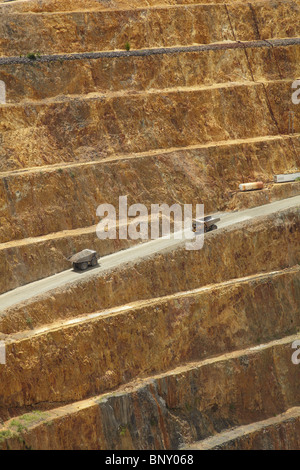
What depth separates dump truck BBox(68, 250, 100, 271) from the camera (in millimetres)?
63906

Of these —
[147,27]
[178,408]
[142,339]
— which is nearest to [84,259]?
[142,339]

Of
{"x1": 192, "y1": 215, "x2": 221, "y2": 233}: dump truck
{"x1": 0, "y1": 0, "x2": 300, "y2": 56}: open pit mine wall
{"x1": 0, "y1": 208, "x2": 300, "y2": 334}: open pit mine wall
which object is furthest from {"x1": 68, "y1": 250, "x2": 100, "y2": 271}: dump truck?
{"x1": 0, "y1": 0, "x2": 300, "y2": 56}: open pit mine wall

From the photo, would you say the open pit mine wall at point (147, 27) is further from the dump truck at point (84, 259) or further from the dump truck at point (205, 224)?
the dump truck at point (84, 259)

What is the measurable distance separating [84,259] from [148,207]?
8.64 metres

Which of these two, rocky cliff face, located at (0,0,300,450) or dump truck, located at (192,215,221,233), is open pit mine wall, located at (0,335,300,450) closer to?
rocky cliff face, located at (0,0,300,450)

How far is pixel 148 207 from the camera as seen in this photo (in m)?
70.4

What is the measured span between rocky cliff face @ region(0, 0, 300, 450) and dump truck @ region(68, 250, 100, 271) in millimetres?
1503

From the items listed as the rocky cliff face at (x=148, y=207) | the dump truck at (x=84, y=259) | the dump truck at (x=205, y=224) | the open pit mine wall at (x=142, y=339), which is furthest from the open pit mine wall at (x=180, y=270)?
the dump truck at (x=84, y=259)

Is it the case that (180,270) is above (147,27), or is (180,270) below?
below

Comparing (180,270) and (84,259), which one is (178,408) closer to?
(180,270)
